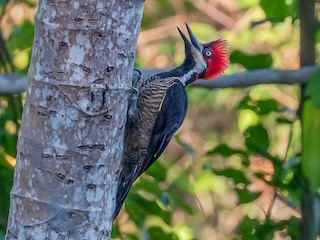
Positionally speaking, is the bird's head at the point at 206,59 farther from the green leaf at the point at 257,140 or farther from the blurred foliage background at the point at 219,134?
the green leaf at the point at 257,140

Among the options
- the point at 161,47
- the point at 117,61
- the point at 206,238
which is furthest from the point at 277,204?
the point at 117,61

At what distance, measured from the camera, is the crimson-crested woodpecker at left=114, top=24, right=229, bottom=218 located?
2664 mm

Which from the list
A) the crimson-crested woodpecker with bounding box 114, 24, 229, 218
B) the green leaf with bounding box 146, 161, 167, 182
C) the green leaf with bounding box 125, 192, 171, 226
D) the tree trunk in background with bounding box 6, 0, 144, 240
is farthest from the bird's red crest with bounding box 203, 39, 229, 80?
the tree trunk in background with bounding box 6, 0, 144, 240

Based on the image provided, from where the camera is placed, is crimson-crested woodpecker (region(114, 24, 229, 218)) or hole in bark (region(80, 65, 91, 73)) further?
crimson-crested woodpecker (region(114, 24, 229, 218))

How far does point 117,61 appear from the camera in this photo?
1.81 metres

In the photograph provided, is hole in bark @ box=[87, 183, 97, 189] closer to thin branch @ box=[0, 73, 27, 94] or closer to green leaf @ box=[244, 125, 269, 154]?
thin branch @ box=[0, 73, 27, 94]

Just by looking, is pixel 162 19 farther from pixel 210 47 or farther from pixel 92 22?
pixel 92 22

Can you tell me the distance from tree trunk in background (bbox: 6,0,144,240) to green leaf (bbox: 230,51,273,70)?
1102mm

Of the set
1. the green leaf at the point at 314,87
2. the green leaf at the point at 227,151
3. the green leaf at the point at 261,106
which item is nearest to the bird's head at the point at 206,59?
the green leaf at the point at 261,106

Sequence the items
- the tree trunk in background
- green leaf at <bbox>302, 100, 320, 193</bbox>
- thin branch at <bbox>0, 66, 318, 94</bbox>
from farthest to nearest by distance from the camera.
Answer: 1. thin branch at <bbox>0, 66, 318, 94</bbox>
2. green leaf at <bbox>302, 100, 320, 193</bbox>
3. the tree trunk in background

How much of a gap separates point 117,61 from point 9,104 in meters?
1.32

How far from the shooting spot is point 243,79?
283cm

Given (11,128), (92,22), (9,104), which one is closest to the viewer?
(92,22)

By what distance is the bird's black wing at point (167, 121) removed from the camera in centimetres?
266
